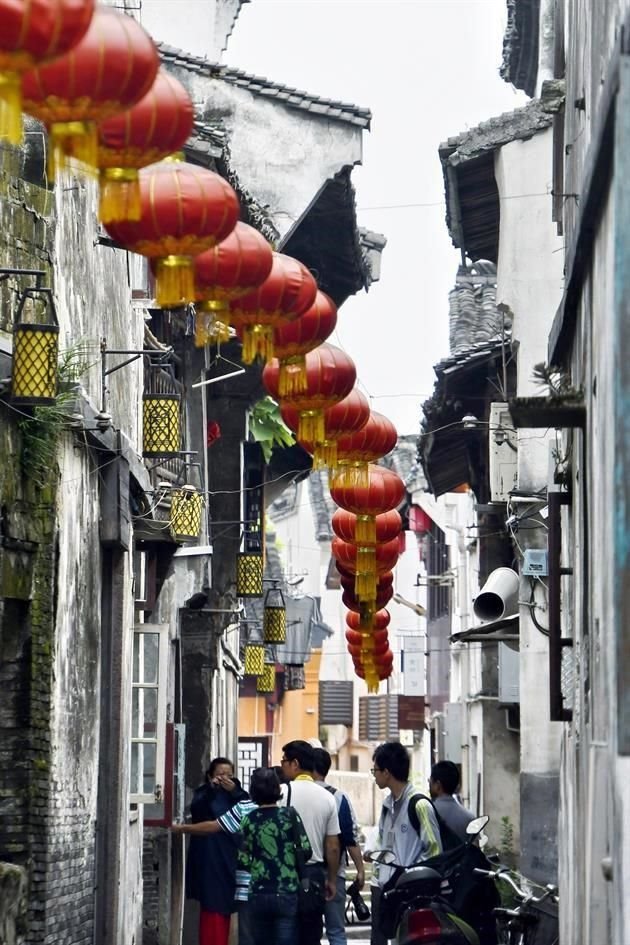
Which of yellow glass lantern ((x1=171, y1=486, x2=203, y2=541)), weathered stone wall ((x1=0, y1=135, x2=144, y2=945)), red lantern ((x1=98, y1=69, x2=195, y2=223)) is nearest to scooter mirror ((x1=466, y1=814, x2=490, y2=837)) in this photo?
weathered stone wall ((x1=0, y1=135, x2=144, y2=945))

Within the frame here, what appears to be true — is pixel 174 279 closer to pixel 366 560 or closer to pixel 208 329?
pixel 208 329

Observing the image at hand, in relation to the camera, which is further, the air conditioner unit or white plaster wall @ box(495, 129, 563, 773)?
the air conditioner unit

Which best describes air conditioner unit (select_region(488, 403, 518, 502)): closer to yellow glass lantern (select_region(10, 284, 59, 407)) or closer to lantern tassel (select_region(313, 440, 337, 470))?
lantern tassel (select_region(313, 440, 337, 470))

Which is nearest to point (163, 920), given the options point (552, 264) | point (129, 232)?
point (552, 264)


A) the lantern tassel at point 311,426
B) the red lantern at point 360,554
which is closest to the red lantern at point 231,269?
the lantern tassel at point 311,426

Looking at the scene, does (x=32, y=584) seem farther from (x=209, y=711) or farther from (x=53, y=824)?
(x=209, y=711)

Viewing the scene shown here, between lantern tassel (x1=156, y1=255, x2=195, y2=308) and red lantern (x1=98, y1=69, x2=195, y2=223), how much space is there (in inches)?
46.5

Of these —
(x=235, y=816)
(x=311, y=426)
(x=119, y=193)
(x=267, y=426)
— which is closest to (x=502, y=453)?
(x=311, y=426)

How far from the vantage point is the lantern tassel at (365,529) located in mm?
18281

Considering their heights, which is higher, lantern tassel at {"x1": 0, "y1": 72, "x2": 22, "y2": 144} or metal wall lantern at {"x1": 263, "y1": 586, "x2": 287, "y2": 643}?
lantern tassel at {"x1": 0, "y1": 72, "x2": 22, "y2": 144}

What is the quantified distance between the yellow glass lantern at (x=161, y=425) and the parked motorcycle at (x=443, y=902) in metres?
5.97

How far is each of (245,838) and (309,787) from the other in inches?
47.0

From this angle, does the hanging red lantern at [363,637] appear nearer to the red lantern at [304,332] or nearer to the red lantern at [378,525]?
the red lantern at [378,525]

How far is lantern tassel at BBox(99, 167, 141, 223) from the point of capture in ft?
28.4
